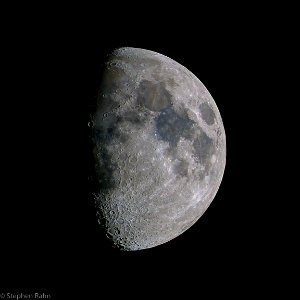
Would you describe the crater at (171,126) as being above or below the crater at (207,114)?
below

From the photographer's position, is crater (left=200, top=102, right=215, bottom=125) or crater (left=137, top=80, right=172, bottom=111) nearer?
crater (left=137, top=80, right=172, bottom=111)

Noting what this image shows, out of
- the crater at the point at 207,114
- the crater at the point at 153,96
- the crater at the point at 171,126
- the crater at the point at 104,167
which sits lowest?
the crater at the point at 104,167

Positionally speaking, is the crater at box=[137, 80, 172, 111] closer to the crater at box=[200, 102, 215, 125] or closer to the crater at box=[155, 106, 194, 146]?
the crater at box=[155, 106, 194, 146]

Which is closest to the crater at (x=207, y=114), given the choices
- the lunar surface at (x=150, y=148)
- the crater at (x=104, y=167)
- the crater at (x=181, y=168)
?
the lunar surface at (x=150, y=148)

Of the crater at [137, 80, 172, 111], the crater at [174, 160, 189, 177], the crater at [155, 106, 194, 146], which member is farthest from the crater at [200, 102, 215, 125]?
the crater at [174, 160, 189, 177]

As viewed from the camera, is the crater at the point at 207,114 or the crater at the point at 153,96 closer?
the crater at the point at 153,96

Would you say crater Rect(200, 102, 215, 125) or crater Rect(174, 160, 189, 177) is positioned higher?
crater Rect(200, 102, 215, 125)

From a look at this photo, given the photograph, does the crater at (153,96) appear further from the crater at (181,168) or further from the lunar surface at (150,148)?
the crater at (181,168)

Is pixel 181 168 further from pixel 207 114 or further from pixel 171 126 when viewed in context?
pixel 207 114
